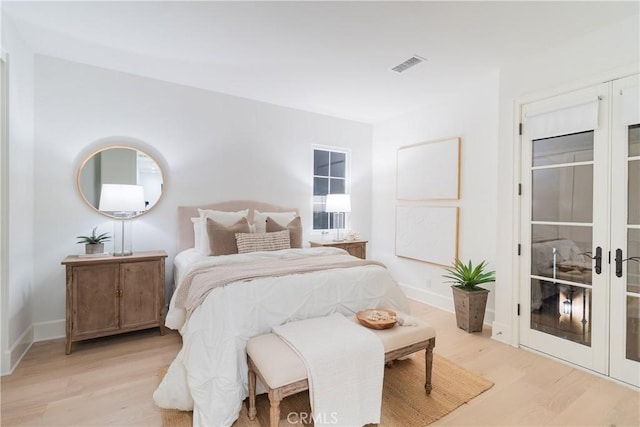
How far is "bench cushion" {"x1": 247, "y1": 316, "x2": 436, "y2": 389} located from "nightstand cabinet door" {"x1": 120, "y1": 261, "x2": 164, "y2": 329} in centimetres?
164

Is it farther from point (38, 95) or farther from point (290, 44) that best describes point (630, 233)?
point (38, 95)

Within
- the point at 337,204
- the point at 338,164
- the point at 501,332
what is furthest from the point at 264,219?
the point at 501,332

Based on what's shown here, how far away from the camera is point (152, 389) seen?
213 cm

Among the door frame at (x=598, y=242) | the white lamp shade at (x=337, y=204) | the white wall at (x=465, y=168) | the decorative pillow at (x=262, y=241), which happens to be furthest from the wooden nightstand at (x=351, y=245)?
the door frame at (x=598, y=242)

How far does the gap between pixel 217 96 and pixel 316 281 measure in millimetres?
2807

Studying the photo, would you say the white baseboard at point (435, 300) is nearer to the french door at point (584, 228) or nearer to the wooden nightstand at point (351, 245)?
the french door at point (584, 228)

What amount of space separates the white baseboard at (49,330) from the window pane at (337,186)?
371 centimetres

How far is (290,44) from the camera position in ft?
8.49

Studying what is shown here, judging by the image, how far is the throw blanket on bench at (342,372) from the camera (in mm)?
1590

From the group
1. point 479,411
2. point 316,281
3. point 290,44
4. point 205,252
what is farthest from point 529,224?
point 205,252

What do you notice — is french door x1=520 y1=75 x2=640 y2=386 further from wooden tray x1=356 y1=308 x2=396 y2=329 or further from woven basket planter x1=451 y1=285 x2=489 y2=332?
wooden tray x1=356 y1=308 x2=396 y2=329

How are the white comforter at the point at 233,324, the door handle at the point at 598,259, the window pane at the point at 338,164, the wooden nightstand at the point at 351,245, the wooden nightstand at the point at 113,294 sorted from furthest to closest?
the window pane at the point at 338,164 < the wooden nightstand at the point at 351,245 < the wooden nightstand at the point at 113,294 < the door handle at the point at 598,259 < the white comforter at the point at 233,324

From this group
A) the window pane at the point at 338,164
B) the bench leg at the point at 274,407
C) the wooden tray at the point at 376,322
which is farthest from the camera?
the window pane at the point at 338,164

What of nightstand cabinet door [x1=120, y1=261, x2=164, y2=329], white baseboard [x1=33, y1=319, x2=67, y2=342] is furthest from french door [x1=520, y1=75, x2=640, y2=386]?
white baseboard [x1=33, y1=319, x2=67, y2=342]
